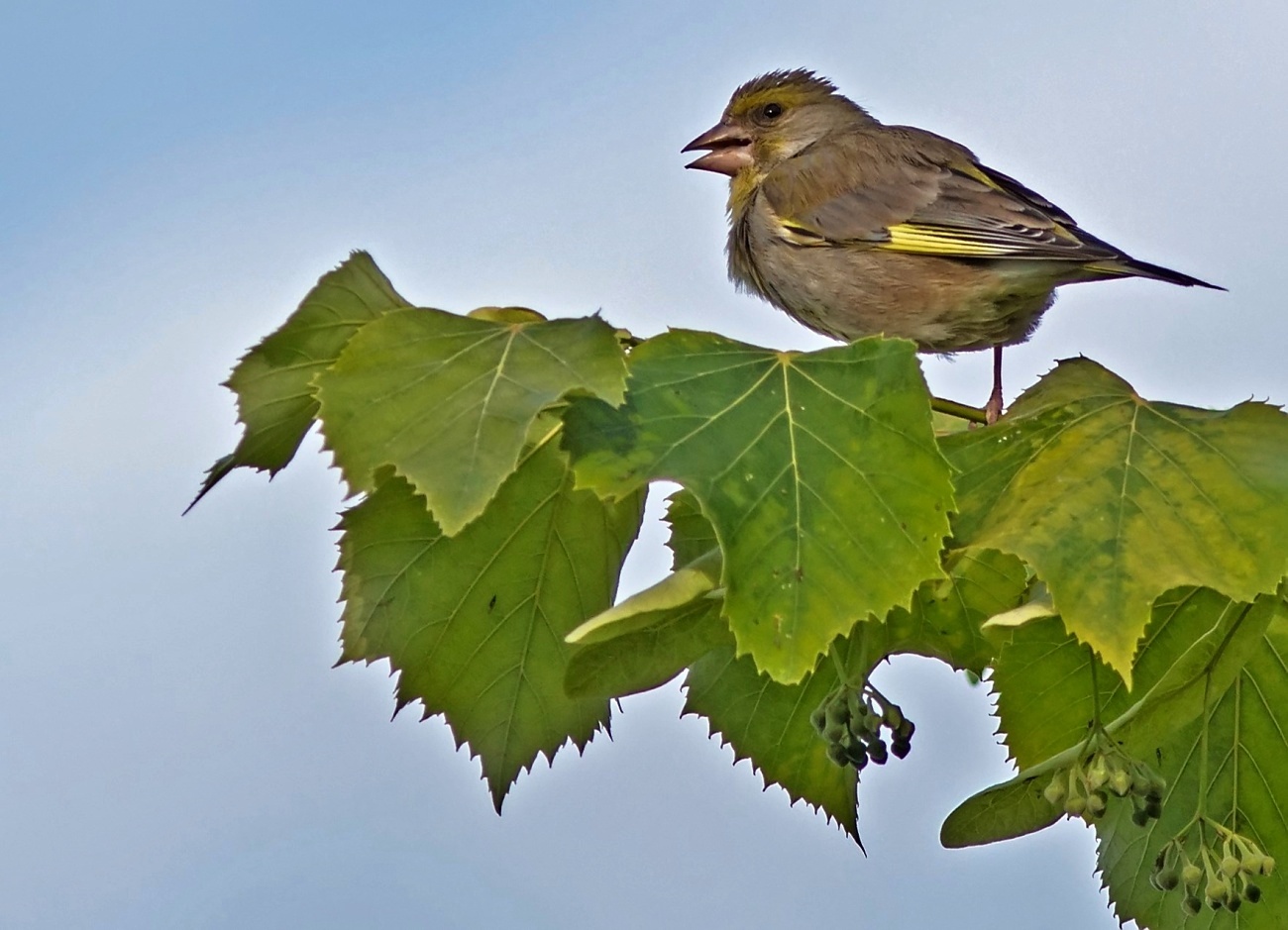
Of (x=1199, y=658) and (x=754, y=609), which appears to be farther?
(x=1199, y=658)

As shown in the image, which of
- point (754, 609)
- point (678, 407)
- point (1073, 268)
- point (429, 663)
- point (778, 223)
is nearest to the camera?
point (754, 609)

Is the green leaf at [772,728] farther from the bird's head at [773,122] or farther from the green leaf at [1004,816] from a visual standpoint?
the bird's head at [773,122]

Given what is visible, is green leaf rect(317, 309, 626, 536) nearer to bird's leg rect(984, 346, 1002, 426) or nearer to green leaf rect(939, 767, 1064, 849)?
green leaf rect(939, 767, 1064, 849)

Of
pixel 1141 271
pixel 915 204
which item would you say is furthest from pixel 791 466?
pixel 915 204

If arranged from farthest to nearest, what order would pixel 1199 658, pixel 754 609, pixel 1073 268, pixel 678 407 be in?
pixel 1073 268 < pixel 1199 658 < pixel 678 407 < pixel 754 609

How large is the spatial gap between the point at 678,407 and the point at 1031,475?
0.48 metres

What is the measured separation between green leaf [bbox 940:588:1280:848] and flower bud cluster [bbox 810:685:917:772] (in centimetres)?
14

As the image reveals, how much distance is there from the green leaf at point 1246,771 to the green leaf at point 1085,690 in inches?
3.2

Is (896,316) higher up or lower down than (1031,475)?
higher up

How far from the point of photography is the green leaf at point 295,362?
202 cm

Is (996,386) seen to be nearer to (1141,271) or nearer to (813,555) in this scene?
(1141,271)

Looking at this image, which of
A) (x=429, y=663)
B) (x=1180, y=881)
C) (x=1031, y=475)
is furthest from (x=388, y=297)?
(x=1180, y=881)

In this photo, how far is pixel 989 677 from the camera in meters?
2.37

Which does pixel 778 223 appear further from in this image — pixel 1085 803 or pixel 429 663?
pixel 1085 803
